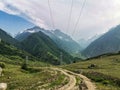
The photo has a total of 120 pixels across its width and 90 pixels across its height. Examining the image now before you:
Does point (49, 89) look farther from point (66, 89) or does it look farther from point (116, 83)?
point (116, 83)

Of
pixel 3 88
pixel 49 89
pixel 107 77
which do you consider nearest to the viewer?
pixel 3 88

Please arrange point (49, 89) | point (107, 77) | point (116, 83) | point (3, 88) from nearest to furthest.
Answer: point (3, 88), point (49, 89), point (116, 83), point (107, 77)

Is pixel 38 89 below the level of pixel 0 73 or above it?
below

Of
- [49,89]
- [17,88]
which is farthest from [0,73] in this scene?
[49,89]

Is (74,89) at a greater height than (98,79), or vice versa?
(98,79)

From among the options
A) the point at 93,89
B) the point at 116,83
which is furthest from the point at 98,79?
the point at 93,89

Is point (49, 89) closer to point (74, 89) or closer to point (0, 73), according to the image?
point (74, 89)

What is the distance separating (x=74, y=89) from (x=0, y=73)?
1474 inches

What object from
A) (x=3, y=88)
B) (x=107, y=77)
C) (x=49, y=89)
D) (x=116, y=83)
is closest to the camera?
(x=3, y=88)

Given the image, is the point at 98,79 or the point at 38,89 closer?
the point at 38,89

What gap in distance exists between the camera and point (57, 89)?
5975 centimetres

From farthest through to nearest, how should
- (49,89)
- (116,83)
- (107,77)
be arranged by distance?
(107,77) < (116,83) < (49,89)

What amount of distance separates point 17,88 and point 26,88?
272 cm

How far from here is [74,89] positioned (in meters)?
62.1
